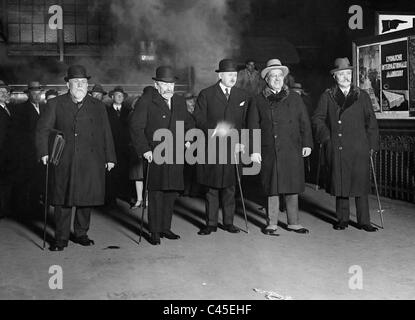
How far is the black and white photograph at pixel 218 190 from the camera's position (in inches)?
207

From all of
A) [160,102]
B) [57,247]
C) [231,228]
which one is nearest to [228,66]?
[160,102]

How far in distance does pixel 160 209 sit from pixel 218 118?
139 centimetres

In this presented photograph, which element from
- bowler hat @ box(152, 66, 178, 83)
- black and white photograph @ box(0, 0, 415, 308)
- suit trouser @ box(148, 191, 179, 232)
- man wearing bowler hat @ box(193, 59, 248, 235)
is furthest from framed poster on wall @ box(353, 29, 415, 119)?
suit trouser @ box(148, 191, 179, 232)

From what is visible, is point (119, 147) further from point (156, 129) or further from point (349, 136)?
point (349, 136)

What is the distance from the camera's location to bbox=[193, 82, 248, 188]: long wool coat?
24.0 ft

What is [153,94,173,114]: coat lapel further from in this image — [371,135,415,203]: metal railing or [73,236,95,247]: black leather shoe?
[371,135,415,203]: metal railing

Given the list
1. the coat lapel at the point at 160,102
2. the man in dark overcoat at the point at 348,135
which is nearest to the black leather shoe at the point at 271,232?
the man in dark overcoat at the point at 348,135

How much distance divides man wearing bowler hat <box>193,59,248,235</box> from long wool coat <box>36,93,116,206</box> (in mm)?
1421

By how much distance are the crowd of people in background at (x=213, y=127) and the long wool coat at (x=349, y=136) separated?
0.04ft

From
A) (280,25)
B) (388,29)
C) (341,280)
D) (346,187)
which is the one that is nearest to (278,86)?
(346,187)

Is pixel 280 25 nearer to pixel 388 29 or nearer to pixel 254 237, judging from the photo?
pixel 388 29

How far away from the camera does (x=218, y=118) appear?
289 inches

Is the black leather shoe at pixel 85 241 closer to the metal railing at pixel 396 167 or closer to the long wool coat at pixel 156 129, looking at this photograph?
the long wool coat at pixel 156 129

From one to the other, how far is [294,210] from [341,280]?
93.7 inches
